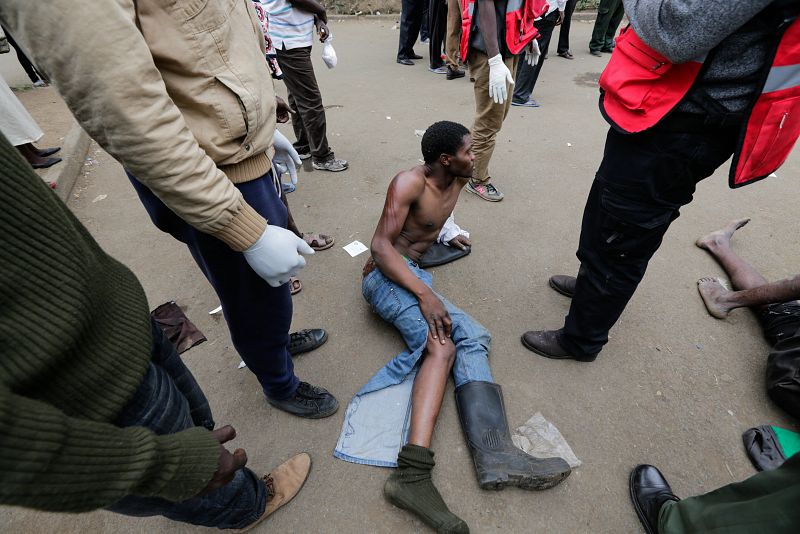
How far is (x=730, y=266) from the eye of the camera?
273cm

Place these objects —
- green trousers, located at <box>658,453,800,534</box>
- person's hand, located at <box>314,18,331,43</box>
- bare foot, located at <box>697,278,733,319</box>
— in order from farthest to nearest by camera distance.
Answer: person's hand, located at <box>314,18,331,43</box>
bare foot, located at <box>697,278,733,319</box>
green trousers, located at <box>658,453,800,534</box>

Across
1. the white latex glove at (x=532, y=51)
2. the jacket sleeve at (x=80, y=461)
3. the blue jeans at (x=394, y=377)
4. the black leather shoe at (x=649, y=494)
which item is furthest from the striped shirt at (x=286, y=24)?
the black leather shoe at (x=649, y=494)

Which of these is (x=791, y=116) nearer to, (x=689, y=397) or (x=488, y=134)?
(x=689, y=397)

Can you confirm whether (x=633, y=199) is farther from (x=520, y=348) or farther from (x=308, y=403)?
(x=308, y=403)

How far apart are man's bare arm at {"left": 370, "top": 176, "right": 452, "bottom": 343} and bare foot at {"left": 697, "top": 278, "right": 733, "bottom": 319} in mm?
1787

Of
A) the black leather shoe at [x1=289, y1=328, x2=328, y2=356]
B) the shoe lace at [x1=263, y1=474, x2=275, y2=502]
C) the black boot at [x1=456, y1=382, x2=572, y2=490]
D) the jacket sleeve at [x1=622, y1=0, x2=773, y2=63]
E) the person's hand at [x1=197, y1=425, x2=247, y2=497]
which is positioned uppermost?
the jacket sleeve at [x1=622, y1=0, x2=773, y2=63]

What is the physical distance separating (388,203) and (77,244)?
1696 mm

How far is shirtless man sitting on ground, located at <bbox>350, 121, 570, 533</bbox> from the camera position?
1605 mm

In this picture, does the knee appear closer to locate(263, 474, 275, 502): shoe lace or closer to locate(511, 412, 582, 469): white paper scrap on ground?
locate(511, 412, 582, 469): white paper scrap on ground

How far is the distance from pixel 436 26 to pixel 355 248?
477 cm

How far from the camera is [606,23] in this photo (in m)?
7.16

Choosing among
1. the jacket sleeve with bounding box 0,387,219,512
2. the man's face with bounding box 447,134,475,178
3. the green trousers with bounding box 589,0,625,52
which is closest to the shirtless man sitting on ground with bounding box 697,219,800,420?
the man's face with bounding box 447,134,475,178

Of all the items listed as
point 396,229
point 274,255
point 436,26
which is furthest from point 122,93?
point 436,26

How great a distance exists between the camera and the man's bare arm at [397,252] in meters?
Answer: 2.14
